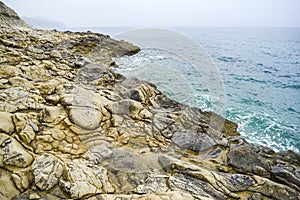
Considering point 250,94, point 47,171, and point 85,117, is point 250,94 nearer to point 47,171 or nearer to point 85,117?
point 85,117

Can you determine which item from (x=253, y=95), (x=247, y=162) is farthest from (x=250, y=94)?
(x=247, y=162)

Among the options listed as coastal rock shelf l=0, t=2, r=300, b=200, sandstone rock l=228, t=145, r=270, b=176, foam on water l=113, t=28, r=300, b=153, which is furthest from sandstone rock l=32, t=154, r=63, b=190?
foam on water l=113, t=28, r=300, b=153

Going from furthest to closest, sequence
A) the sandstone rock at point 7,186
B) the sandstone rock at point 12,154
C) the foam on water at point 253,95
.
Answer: the foam on water at point 253,95
the sandstone rock at point 12,154
the sandstone rock at point 7,186

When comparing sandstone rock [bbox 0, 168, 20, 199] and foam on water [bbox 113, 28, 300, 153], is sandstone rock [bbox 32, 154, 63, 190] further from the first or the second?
foam on water [bbox 113, 28, 300, 153]

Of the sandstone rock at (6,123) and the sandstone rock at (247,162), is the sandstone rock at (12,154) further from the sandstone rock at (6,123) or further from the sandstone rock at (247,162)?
the sandstone rock at (247,162)

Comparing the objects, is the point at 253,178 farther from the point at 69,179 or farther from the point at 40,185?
the point at 40,185

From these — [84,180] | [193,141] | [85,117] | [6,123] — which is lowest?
[193,141]

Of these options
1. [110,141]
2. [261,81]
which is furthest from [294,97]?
[110,141]

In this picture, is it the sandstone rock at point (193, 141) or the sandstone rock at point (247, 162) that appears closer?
the sandstone rock at point (247, 162)

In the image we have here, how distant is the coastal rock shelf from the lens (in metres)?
3.16

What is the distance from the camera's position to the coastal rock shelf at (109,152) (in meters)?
3.16

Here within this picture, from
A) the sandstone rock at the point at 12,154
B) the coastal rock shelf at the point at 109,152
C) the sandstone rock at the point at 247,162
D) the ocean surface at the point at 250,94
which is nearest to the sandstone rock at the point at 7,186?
the coastal rock shelf at the point at 109,152

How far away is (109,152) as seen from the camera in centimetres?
→ 413

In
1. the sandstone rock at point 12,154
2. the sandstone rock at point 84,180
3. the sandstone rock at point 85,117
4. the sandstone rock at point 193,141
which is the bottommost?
the sandstone rock at point 193,141
